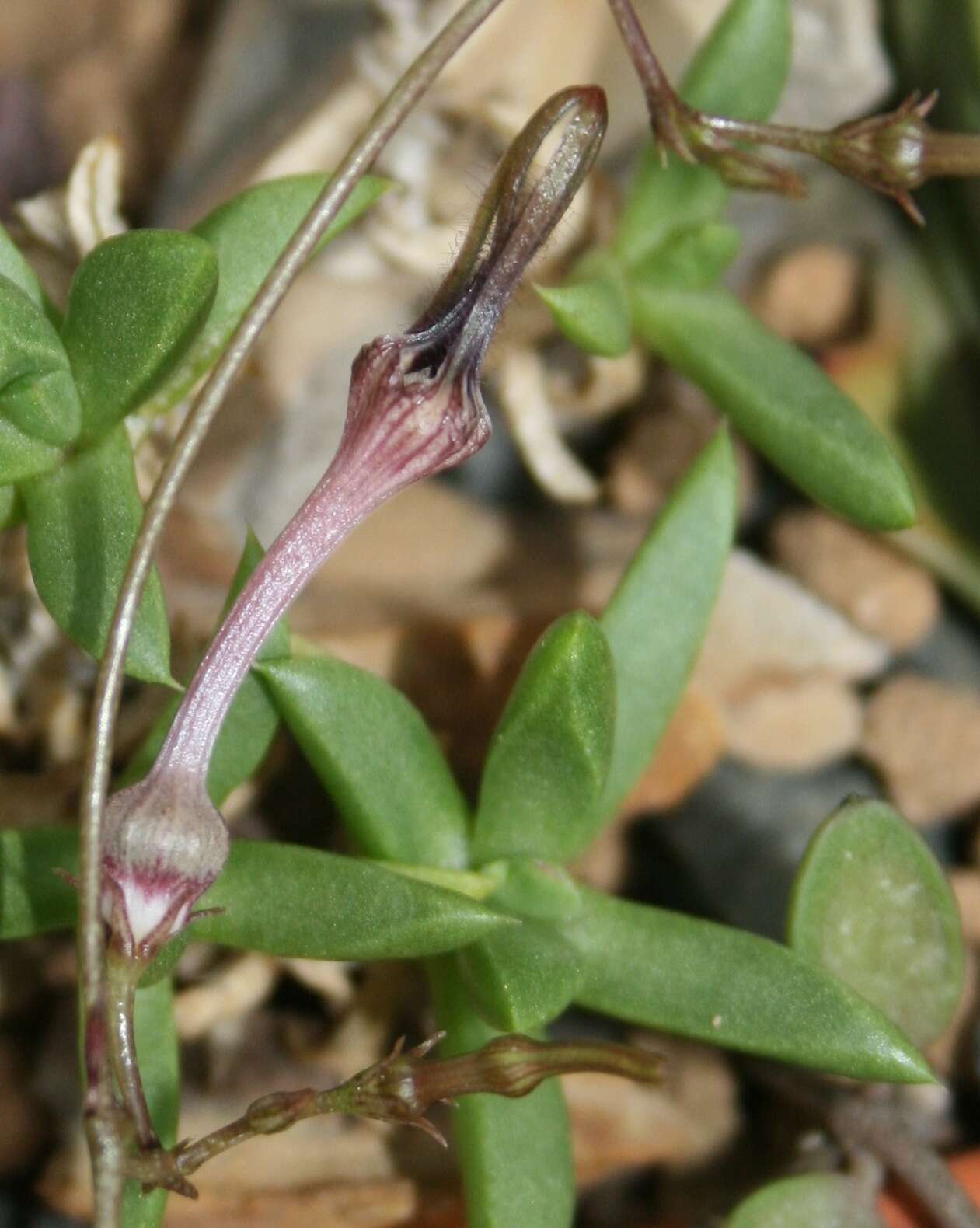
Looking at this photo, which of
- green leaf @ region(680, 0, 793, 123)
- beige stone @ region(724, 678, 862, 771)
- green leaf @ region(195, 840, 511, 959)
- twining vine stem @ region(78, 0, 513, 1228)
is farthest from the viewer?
beige stone @ region(724, 678, 862, 771)

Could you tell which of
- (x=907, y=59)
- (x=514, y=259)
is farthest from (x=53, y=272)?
(x=907, y=59)

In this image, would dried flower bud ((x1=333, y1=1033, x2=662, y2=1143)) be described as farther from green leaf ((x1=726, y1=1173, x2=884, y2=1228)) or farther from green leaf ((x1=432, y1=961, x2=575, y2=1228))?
green leaf ((x1=726, y1=1173, x2=884, y2=1228))

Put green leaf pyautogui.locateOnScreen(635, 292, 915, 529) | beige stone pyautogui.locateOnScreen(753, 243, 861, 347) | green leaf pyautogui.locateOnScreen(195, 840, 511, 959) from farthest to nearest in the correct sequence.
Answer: beige stone pyautogui.locateOnScreen(753, 243, 861, 347) → green leaf pyautogui.locateOnScreen(635, 292, 915, 529) → green leaf pyautogui.locateOnScreen(195, 840, 511, 959)

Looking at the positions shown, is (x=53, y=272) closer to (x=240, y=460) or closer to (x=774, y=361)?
(x=240, y=460)

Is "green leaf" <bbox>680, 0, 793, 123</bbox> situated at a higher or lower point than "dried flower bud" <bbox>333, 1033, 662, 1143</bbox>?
higher

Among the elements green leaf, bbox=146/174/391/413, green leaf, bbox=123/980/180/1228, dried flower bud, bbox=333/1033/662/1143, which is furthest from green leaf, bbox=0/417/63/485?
dried flower bud, bbox=333/1033/662/1143

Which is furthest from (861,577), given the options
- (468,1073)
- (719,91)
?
(468,1073)
